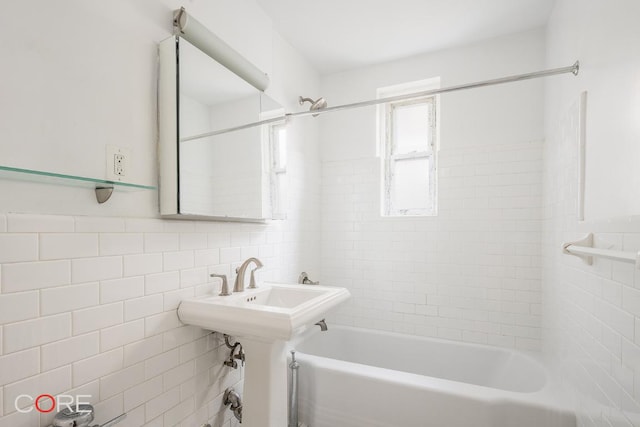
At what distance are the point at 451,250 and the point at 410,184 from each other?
657 mm

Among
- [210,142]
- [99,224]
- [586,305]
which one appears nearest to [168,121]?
[210,142]

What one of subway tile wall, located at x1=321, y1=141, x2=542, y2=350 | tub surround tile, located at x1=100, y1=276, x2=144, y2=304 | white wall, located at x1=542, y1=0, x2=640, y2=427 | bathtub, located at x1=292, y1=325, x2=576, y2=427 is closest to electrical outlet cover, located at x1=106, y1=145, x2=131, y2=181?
tub surround tile, located at x1=100, y1=276, x2=144, y2=304

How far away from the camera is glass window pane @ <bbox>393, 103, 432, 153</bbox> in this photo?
2.64 metres

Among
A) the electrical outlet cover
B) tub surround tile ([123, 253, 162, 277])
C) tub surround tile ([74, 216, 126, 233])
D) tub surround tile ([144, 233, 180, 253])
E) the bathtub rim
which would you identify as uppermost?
the electrical outlet cover

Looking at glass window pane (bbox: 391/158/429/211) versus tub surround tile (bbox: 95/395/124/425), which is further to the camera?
glass window pane (bbox: 391/158/429/211)

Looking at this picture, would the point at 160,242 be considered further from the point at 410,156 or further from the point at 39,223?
the point at 410,156

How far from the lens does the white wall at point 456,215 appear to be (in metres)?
2.20

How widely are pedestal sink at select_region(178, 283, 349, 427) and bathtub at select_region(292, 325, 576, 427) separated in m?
0.39

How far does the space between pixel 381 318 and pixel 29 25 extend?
8.67ft

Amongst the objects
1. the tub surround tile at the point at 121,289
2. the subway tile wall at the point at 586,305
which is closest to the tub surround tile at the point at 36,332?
the tub surround tile at the point at 121,289

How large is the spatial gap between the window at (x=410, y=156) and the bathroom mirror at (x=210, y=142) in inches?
46.4

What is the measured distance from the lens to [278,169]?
2.11m

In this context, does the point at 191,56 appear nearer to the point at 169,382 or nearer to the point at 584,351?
the point at 169,382

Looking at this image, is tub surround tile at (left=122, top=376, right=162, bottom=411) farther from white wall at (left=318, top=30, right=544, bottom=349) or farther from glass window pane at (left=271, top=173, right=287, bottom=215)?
white wall at (left=318, top=30, right=544, bottom=349)
